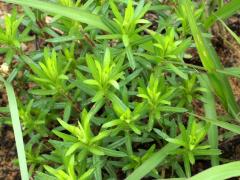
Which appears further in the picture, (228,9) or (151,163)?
(228,9)

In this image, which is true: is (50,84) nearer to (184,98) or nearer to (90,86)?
(90,86)

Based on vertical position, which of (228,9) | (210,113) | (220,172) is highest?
(228,9)

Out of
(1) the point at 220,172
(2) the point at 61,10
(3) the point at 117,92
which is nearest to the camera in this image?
(1) the point at 220,172

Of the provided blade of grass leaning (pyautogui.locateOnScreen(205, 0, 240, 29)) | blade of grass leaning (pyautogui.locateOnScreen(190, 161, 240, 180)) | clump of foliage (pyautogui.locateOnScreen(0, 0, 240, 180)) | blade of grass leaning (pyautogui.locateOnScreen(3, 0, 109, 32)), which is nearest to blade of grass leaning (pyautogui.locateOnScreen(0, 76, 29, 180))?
clump of foliage (pyautogui.locateOnScreen(0, 0, 240, 180))

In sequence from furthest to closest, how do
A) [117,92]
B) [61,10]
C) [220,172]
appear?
[117,92] → [61,10] → [220,172]

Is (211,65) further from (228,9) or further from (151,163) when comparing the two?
(151,163)

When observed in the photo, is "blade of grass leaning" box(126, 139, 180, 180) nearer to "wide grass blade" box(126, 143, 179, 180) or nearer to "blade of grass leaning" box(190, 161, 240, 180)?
"wide grass blade" box(126, 143, 179, 180)

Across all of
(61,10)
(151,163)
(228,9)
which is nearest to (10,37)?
(61,10)

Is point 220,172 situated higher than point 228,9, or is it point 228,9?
point 228,9

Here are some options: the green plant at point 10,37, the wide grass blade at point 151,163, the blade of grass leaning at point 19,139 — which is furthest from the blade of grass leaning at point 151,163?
the green plant at point 10,37
